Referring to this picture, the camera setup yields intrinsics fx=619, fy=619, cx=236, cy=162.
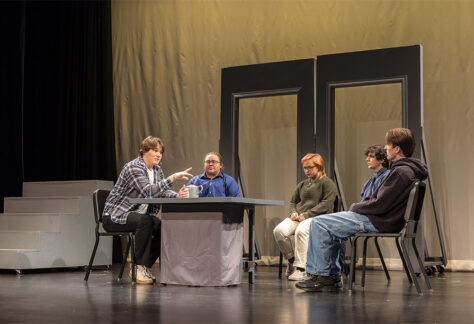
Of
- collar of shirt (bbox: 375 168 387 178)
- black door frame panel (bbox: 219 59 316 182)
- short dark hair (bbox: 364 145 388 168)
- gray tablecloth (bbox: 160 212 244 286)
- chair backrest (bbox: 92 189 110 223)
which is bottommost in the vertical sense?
gray tablecloth (bbox: 160 212 244 286)

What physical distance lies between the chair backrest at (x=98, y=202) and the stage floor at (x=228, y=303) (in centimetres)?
52

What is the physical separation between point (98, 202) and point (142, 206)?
414mm

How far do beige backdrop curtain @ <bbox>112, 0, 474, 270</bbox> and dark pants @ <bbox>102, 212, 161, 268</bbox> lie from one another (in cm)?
235

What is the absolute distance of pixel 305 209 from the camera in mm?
5137

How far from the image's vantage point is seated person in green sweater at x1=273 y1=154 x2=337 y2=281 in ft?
16.0

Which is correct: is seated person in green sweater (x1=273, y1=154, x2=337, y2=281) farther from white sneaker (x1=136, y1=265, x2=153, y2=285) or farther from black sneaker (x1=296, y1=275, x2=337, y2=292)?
white sneaker (x1=136, y1=265, x2=153, y2=285)

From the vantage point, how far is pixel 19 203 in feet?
21.2

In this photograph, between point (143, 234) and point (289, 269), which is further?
point (289, 269)

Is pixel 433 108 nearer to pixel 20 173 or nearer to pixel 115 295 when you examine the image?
pixel 115 295

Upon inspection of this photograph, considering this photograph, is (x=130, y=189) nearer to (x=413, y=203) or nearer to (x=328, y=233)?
(x=328, y=233)

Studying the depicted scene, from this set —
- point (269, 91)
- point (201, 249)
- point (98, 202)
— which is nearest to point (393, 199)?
point (201, 249)

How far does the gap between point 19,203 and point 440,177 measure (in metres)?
4.28

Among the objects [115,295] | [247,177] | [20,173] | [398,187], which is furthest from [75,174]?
[398,187]

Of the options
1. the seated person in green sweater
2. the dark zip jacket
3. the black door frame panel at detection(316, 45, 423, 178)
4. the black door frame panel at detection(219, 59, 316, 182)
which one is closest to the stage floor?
the dark zip jacket
